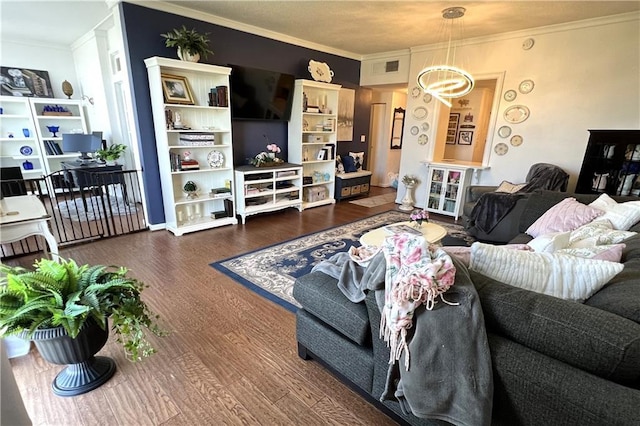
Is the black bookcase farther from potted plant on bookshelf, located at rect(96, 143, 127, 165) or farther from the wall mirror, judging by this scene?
potted plant on bookshelf, located at rect(96, 143, 127, 165)

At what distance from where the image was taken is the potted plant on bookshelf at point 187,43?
11.8ft

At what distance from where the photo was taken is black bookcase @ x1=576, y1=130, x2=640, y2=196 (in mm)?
3512

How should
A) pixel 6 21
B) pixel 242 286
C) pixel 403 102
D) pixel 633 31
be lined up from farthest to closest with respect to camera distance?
1. pixel 403 102
2. pixel 6 21
3. pixel 633 31
4. pixel 242 286

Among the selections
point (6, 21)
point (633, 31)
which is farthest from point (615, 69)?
point (6, 21)

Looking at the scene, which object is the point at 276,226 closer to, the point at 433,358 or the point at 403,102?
the point at 433,358

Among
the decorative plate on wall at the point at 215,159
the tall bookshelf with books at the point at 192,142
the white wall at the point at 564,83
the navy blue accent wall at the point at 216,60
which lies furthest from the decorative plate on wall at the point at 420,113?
the decorative plate on wall at the point at 215,159

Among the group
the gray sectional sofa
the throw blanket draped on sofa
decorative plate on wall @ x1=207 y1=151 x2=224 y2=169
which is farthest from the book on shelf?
the throw blanket draped on sofa

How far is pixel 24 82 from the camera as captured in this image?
5.49 metres

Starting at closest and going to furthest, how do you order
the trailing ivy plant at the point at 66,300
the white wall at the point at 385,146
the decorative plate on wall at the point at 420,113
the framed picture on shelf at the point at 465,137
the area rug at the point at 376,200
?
1. the trailing ivy plant at the point at 66,300
2. the decorative plate on wall at the point at 420,113
3. the area rug at the point at 376,200
4. the framed picture on shelf at the point at 465,137
5. the white wall at the point at 385,146

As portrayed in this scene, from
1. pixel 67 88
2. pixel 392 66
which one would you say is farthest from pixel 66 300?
pixel 67 88

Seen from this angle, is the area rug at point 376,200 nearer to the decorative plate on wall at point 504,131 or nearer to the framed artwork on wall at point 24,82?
the decorative plate on wall at point 504,131

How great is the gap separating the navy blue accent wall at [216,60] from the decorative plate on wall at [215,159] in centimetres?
40

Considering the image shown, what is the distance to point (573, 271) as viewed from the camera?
124cm

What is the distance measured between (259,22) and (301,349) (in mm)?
4258
